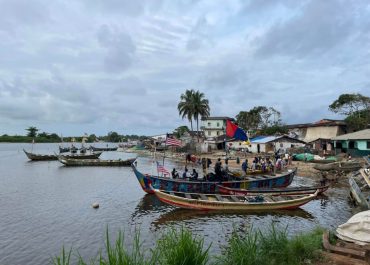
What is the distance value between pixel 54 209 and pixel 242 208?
12.6 metres

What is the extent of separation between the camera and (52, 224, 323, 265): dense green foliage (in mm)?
6566

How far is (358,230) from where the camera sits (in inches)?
386

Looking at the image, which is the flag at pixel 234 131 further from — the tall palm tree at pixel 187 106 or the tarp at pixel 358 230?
the tall palm tree at pixel 187 106

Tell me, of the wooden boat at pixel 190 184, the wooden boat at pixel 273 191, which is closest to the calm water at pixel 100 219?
the wooden boat at pixel 273 191

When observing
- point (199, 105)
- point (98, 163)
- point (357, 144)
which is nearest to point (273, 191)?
point (357, 144)

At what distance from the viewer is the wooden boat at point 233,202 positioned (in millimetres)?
20328

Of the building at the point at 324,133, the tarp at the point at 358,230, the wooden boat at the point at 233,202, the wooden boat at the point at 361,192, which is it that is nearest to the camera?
the tarp at the point at 358,230

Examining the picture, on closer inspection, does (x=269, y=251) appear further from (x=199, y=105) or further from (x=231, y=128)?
(x=199, y=105)

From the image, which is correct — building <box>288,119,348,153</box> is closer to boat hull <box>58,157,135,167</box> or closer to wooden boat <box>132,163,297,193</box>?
wooden boat <box>132,163,297,193</box>

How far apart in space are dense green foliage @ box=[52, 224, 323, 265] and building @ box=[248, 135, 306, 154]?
46744 mm

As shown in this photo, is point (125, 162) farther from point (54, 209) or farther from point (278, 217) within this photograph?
point (278, 217)

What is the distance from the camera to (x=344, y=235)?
1009 centimetres

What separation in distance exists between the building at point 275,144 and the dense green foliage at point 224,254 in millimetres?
46744

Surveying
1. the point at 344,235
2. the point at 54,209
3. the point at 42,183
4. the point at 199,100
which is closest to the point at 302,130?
the point at 199,100
